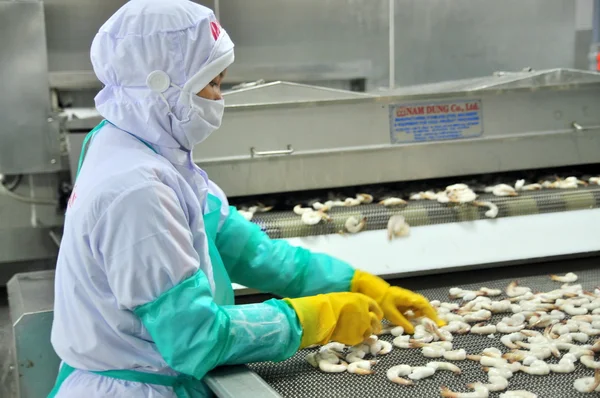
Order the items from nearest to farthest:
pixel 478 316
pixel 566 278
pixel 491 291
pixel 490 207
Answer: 1. pixel 478 316
2. pixel 491 291
3. pixel 566 278
4. pixel 490 207

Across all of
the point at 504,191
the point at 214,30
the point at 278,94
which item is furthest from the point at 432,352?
the point at 278,94

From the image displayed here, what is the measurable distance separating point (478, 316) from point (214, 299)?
765 mm

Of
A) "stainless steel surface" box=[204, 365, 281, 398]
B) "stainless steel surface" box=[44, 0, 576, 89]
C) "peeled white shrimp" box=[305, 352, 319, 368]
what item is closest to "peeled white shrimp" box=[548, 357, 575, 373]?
"peeled white shrimp" box=[305, 352, 319, 368]

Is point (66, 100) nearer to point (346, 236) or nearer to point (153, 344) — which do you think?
point (346, 236)

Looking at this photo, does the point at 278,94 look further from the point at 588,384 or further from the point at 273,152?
the point at 588,384

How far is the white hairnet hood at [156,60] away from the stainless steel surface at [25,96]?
6.30 ft

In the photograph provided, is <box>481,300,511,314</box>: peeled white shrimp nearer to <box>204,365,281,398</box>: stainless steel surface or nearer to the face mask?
<box>204,365,281,398</box>: stainless steel surface

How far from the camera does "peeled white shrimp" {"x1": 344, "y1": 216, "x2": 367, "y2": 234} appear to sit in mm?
2604

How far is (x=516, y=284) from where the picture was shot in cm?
233

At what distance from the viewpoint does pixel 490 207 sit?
2.71 m

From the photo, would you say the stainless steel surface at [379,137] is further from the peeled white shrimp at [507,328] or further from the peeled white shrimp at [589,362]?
the peeled white shrimp at [589,362]

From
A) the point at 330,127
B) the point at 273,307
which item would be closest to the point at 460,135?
the point at 330,127

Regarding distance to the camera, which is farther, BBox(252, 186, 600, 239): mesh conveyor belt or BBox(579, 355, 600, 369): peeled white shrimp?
BBox(252, 186, 600, 239): mesh conveyor belt

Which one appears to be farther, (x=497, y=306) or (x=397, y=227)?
(x=397, y=227)
